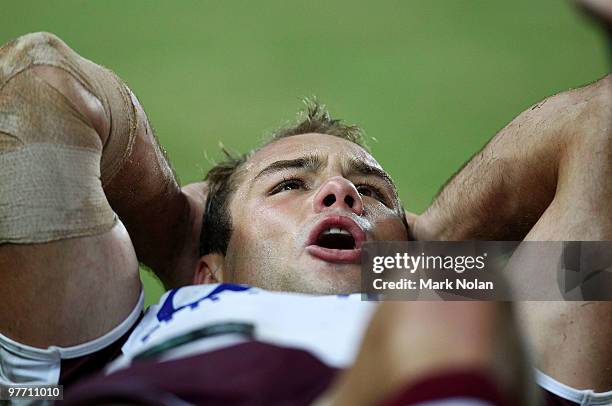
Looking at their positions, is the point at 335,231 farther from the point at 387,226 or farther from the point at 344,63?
the point at 344,63

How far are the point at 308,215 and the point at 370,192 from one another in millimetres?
147

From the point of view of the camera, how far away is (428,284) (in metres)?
1.06

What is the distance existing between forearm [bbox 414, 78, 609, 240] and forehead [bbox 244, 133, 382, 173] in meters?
0.15

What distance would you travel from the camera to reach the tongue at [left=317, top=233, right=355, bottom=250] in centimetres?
119

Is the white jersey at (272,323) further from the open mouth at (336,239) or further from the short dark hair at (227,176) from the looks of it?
the short dark hair at (227,176)

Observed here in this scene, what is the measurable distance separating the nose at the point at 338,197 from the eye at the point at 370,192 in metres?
0.06

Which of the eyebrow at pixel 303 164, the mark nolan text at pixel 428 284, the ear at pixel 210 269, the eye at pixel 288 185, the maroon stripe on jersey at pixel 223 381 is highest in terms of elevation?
the eyebrow at pixel 303 164

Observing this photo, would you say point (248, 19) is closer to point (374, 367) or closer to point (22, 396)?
point (22, 396)

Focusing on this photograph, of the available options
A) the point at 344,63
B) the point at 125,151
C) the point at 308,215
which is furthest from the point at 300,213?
the point at 344,63

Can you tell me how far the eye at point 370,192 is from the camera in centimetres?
130

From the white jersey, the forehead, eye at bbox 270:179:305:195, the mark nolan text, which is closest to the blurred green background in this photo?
the forehead

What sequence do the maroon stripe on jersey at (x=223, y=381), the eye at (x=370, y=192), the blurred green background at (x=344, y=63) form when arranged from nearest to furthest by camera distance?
1. the maroon stripe on jersey at (x=223, y=381)
2. the eye at (x=370, y=192)
3. the blurred green background at (x=344, y=63)

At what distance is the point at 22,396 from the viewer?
1.02 m

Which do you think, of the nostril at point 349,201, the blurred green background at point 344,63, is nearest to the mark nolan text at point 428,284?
the nostril at point 349,201
